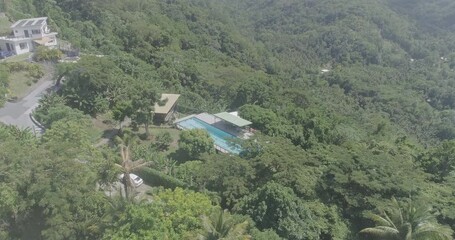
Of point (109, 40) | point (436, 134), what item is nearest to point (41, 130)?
point (109, 40)

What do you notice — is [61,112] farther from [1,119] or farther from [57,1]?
[57,1]

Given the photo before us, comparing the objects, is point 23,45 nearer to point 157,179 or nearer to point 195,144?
point 195,144

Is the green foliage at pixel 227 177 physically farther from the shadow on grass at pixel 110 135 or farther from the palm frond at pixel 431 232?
the shadow on grass at pixel 110 135

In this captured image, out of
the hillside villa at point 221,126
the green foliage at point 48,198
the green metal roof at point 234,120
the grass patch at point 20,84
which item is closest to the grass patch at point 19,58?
the grass patch at point 20,84

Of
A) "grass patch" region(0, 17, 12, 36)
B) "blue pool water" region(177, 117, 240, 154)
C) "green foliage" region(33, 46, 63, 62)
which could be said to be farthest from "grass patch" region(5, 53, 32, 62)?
"blue pool water" region(177, 117, 240, 154)

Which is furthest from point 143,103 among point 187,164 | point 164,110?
point 187,164

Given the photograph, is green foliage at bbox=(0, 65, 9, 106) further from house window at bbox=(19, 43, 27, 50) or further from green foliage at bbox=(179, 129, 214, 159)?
green foliage at bbox=(179, 129, 214, 159)

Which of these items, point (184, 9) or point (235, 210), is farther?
point (184, 9)
